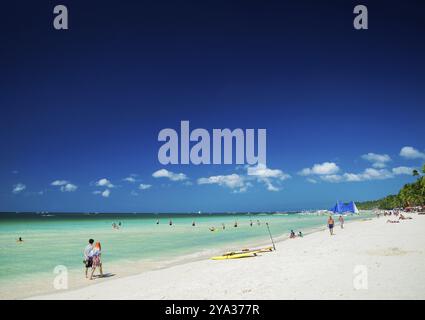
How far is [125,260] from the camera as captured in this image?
77.3 feet

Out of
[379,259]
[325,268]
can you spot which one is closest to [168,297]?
[325,268]

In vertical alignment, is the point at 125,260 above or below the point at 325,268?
below

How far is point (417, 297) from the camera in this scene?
9.28m

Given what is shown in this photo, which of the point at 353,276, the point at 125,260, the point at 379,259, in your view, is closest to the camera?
the point at 353,276
